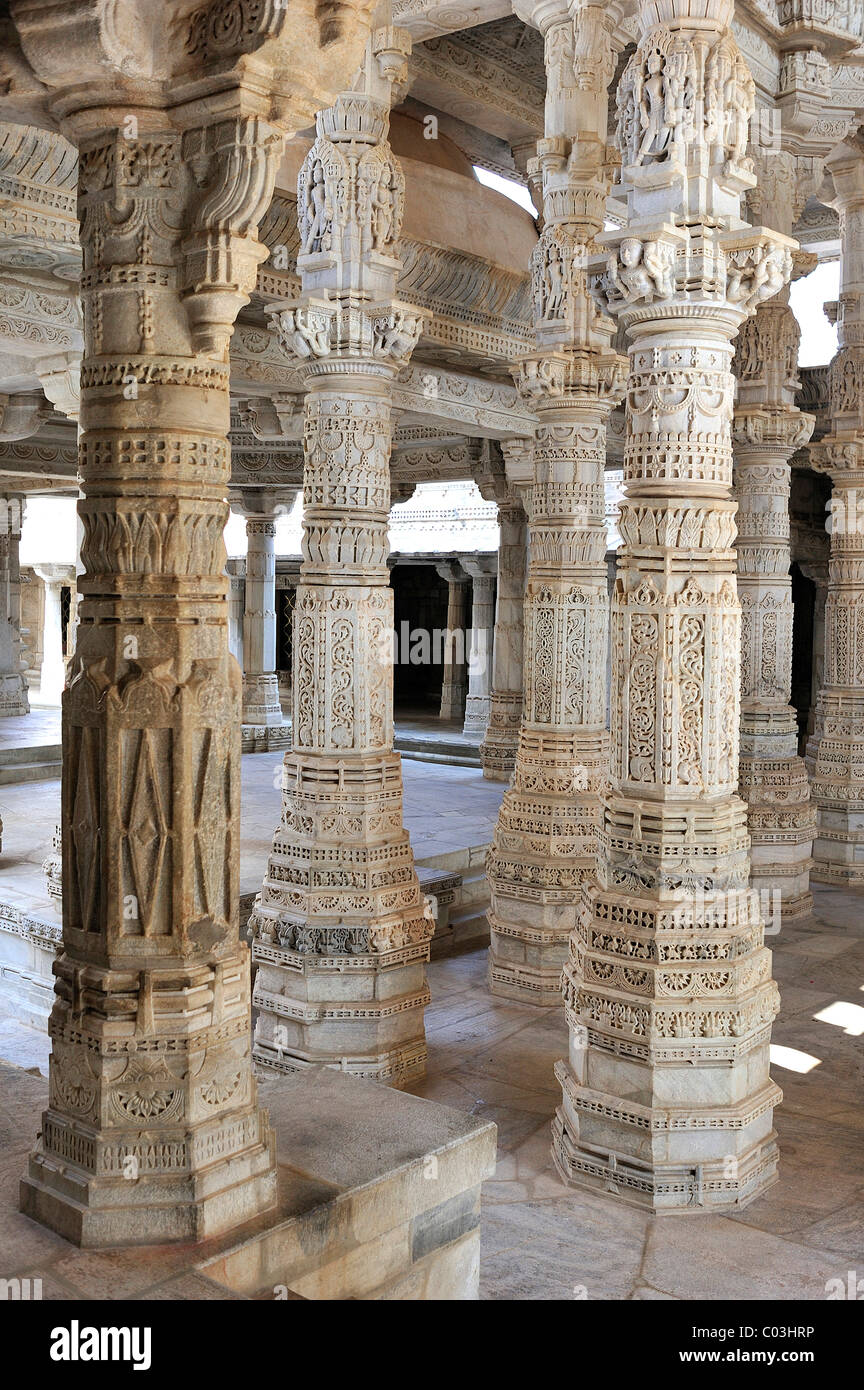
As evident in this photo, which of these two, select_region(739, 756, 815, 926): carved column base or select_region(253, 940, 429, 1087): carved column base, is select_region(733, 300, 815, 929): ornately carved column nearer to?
select_region(739, 756, 815, 926): carved column base

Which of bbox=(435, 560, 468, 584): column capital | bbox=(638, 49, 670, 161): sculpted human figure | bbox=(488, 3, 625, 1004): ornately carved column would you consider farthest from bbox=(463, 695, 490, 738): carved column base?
bbox=(638, 49, 670, 161): sculpted human figure

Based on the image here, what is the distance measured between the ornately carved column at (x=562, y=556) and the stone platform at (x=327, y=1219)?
3.57 m

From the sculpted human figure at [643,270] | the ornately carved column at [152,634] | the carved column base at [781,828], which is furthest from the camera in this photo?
the carved column base at [781,828]

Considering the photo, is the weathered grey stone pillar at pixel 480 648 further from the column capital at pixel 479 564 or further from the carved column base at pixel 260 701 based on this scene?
the carved column base at pixel 260 701

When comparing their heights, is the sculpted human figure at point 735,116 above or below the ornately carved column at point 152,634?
above

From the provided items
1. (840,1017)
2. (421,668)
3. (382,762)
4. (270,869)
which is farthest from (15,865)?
(421,668)

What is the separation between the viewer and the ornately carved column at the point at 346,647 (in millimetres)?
5570

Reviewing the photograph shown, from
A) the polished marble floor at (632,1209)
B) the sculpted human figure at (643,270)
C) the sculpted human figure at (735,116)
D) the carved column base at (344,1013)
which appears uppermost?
the sculpted human figure at (735,116)

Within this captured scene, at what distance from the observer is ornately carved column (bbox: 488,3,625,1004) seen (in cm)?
649

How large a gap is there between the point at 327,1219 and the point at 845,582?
841 cm

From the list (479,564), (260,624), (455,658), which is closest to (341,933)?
(260,624)

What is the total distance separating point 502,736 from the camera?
514 inches

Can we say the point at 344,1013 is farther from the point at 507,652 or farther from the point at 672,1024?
the point at 507,652

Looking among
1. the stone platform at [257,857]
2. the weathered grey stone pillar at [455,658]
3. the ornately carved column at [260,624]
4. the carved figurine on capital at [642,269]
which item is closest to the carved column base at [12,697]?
the stone platform at [257,857]
